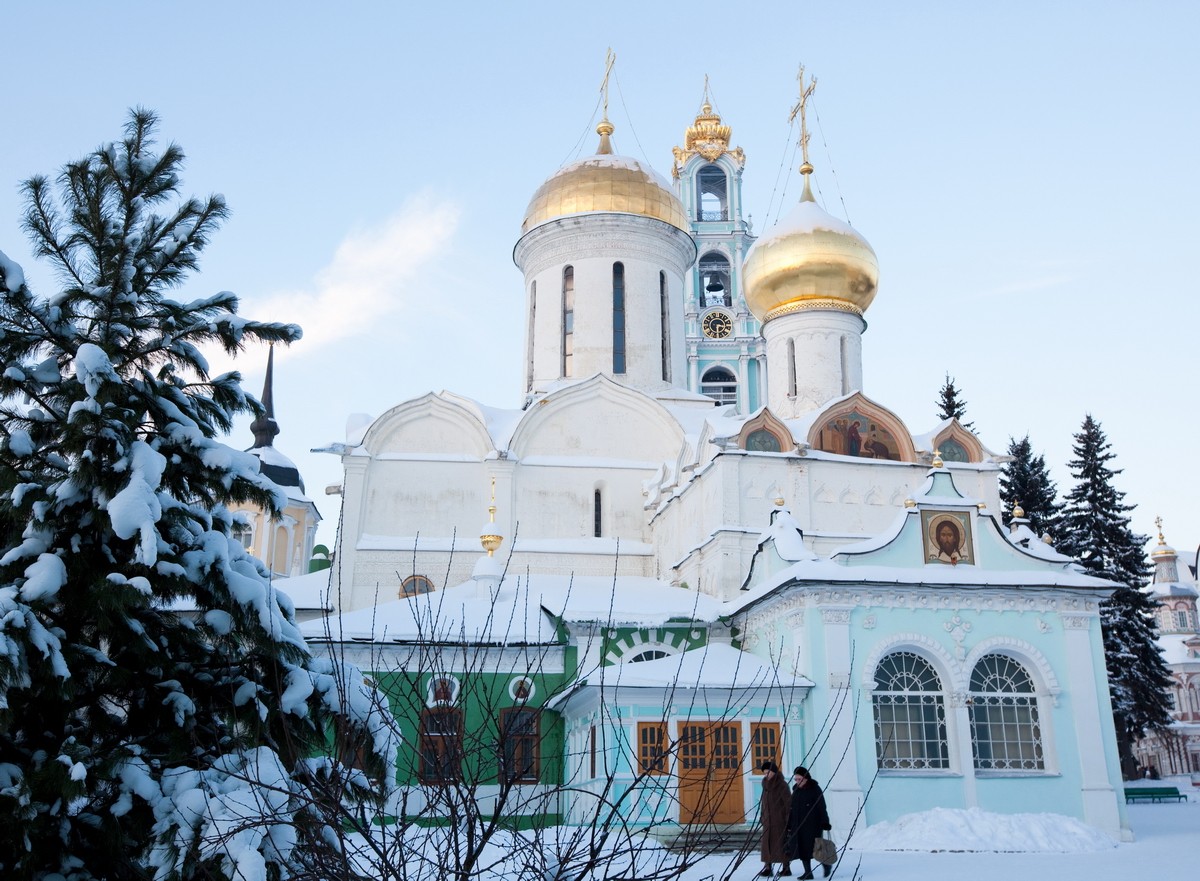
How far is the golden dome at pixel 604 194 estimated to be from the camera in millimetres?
21656

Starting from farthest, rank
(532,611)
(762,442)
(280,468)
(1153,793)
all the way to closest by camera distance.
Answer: (280,468) → (1153,793) → (762,442) → (532,611)

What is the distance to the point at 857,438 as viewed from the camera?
55.8ft

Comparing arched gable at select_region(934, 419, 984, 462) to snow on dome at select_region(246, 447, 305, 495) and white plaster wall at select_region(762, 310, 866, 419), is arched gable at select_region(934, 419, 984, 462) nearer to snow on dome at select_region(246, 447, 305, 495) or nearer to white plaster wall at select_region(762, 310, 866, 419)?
white plaster wall at select_region(762, 310, 866, 419)

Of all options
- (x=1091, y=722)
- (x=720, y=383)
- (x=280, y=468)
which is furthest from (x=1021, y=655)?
(x=720, y=383)

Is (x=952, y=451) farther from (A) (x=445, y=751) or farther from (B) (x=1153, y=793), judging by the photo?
(A) (x=445, y=751)

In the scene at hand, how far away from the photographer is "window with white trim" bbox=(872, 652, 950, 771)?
1307 cm

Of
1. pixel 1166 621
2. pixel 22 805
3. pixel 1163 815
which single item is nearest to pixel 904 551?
pixel 1163 815

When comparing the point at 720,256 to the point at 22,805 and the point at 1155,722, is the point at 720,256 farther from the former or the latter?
the point at 22,805

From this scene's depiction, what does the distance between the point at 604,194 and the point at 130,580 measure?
17.2 m

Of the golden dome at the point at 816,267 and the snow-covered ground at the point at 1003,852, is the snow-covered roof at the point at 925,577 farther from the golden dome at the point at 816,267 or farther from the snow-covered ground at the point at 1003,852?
the golden dome at the point at 816,267

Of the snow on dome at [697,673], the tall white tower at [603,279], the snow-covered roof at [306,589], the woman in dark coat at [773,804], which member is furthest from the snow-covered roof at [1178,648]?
the woman in dark coat at [773,804]

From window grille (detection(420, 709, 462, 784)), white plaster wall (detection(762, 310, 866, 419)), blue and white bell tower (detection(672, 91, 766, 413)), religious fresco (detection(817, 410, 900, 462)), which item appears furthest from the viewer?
blue and white bell tower (detection(672, 91, 766, 413))

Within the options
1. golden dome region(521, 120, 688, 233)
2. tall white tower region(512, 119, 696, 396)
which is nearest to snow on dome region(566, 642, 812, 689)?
tall white tower region(512, 119, 696, 396)

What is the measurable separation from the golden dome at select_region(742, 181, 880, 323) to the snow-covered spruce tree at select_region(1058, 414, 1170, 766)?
26.3 feet
